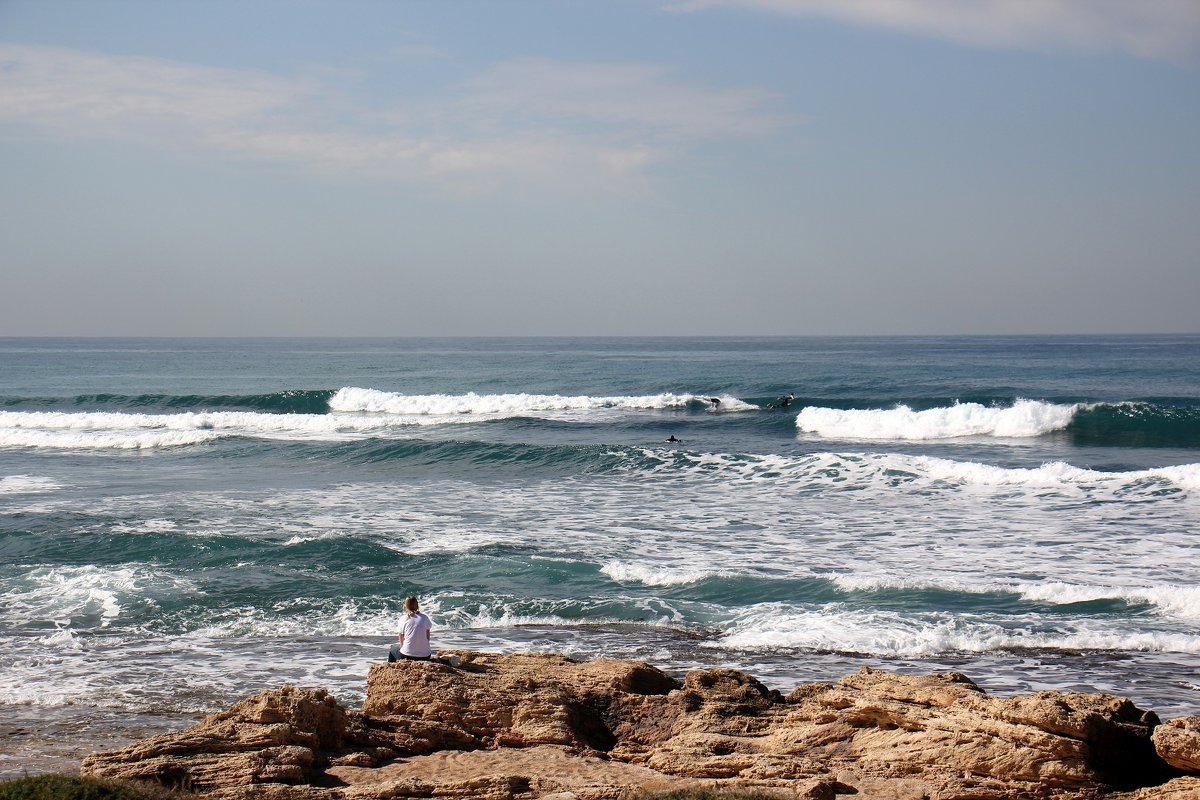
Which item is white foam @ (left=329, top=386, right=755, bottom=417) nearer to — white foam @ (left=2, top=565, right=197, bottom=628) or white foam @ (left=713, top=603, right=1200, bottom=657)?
white foam @ (left=2, top=565, right=197, bottom=628)

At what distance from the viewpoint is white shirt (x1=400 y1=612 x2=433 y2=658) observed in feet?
29.6

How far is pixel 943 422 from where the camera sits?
113ft

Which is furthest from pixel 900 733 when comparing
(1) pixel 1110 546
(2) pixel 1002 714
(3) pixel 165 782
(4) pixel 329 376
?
(4) pixel 329 376

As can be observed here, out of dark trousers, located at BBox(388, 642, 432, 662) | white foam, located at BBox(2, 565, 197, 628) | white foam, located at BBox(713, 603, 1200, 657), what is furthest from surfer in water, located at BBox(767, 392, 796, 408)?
dark trousers, located at BBox(388, 642, 432, 662)

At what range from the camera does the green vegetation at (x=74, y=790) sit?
5.88 meters

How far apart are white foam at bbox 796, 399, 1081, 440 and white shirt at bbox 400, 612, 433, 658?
26.3 metres

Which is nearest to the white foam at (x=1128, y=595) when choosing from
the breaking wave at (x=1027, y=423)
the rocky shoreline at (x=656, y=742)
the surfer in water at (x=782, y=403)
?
the rocky shoreline at (x=656, y=742)

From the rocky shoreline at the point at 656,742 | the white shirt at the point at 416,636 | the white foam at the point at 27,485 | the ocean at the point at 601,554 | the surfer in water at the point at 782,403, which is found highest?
the surfer in water at the point at 782,403

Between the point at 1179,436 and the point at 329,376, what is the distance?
1916 inches

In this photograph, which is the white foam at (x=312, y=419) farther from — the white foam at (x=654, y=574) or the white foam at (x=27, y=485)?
the white foam at (x=654, y=574)

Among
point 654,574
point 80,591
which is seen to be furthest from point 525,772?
point 80,591

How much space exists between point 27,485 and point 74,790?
1991 cm

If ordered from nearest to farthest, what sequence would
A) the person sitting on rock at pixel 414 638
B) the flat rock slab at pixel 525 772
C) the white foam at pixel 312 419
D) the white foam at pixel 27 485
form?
the flat rock slab at pixel 525 772, the person sitting on rock at pixel 414 638, the white foam at pixel 27 485, the white foam at pixel 312 419

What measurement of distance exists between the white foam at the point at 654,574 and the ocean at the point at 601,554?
0.05 m
